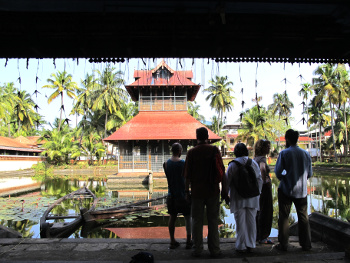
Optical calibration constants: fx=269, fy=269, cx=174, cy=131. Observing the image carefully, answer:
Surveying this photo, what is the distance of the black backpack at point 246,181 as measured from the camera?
379 centimetres

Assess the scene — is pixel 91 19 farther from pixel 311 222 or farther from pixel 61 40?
pixel 311 222

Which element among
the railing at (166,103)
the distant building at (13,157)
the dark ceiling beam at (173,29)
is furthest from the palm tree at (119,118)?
the dark ceiling beam at (173,29)

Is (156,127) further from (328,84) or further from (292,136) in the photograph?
(328,84)

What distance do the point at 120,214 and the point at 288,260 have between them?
7.07m

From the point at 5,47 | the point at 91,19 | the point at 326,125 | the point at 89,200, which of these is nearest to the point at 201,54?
the point at 91,19

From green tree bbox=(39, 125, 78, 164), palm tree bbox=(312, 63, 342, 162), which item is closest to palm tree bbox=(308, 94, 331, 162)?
palm tree bbox=(312, 63, 342, 162)

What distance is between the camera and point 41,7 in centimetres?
344

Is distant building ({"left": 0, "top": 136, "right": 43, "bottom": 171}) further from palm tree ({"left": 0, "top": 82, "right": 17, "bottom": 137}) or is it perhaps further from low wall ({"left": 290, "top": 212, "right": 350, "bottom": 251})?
low wall ({"left": 290, "top": 212, "right": 350, "bottom": 251})

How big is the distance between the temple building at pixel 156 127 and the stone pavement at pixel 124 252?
1589 centimetres

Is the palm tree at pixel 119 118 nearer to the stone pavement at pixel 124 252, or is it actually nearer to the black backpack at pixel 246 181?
the stone pavement at pixel 124 252

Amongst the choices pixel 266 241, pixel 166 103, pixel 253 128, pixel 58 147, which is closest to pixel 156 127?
pixel 166 103

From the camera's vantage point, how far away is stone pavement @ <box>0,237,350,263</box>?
3.51 metres

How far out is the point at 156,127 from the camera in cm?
2198

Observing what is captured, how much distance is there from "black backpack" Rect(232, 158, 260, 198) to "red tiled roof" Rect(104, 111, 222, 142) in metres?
16.5
